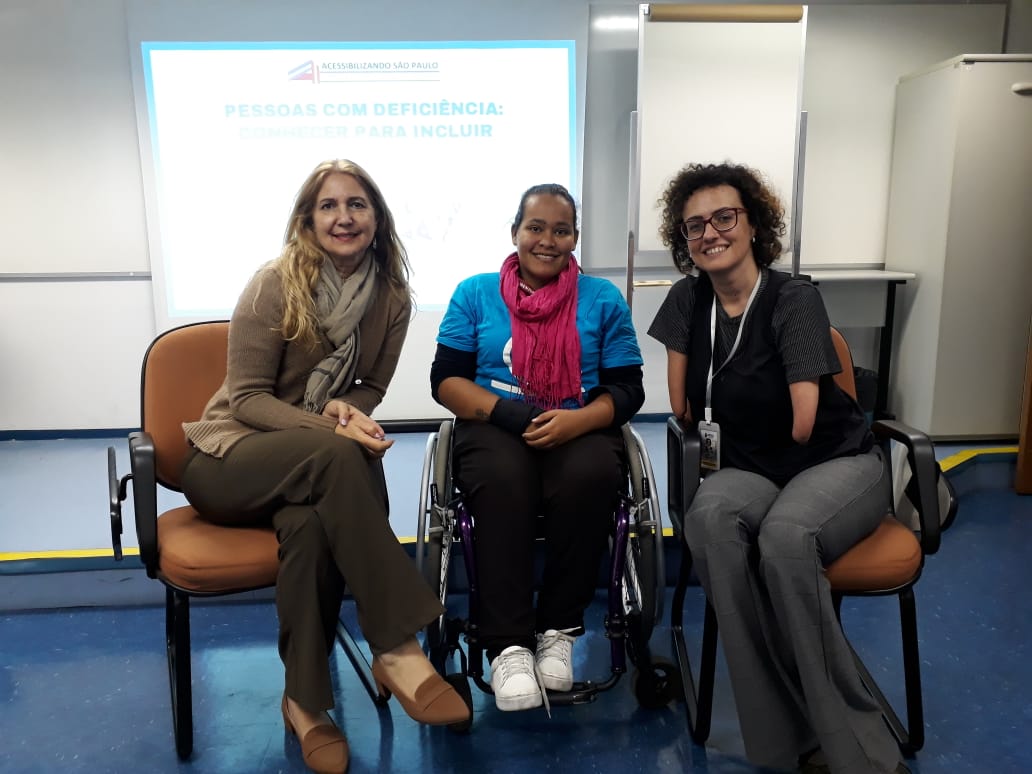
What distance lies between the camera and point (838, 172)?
377 cm

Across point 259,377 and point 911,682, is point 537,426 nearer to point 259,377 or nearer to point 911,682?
point 259,377

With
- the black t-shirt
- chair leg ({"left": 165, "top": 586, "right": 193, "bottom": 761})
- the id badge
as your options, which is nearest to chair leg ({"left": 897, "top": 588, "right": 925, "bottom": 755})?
the black t-shirt

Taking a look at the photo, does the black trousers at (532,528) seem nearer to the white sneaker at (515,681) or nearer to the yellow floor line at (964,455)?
the white sneaker at (515,681)

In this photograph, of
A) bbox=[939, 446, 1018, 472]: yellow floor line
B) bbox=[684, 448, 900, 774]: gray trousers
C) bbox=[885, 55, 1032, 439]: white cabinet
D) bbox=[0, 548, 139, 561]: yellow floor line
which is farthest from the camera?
bbox=[885, 55, 1032, 439]: white cabinet

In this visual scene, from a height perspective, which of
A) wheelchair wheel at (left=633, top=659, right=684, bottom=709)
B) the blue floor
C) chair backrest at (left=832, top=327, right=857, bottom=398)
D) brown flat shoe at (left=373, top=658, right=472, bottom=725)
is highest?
chair backrest at (left=832, top=327, right=857, bottom=398)

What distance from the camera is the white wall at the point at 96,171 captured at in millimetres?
3410

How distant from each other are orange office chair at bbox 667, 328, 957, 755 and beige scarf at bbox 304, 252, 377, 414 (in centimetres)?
76

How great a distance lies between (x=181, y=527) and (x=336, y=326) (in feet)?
1.76

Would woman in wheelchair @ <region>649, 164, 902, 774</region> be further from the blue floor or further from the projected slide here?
the projected slide

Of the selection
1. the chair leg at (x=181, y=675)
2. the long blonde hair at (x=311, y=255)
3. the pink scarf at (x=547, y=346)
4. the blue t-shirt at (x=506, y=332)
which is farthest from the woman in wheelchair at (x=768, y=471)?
the chair leg at (x=181, y=675)

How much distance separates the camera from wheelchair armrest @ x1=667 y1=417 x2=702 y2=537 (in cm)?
161

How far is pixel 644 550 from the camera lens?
60.7 inches

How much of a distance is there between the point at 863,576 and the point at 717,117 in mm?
2507

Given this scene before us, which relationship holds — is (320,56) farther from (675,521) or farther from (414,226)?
(675,521)
